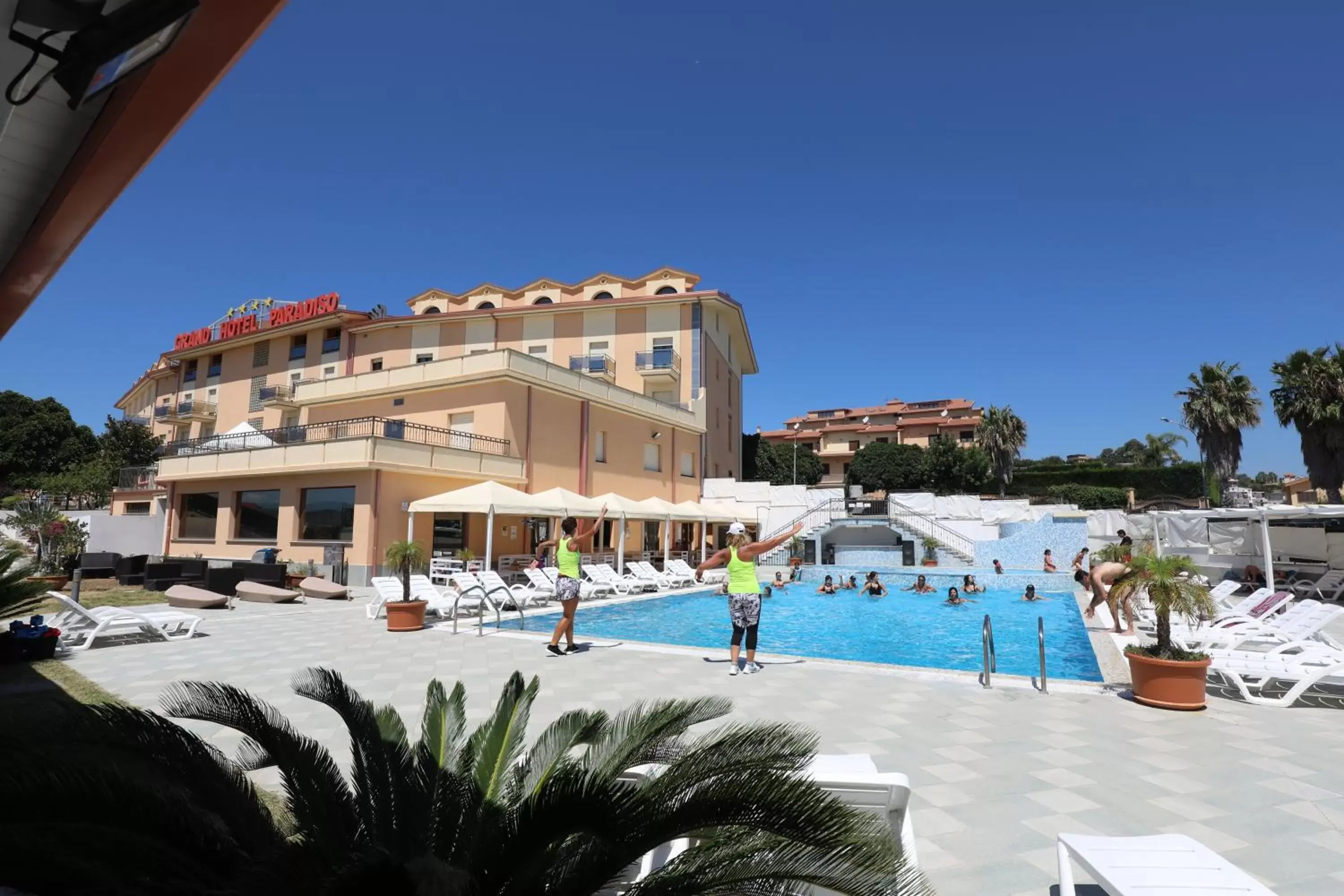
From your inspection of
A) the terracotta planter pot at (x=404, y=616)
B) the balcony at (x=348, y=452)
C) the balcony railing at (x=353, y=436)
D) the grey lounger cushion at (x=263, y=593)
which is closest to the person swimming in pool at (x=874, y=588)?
the balcony at (x=348, y=452)

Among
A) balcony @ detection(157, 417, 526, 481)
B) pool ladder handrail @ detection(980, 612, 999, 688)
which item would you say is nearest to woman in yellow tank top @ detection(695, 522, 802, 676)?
pool ladder handrail @ detection(980, 612, 999, 688)

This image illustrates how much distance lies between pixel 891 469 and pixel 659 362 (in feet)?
73.9

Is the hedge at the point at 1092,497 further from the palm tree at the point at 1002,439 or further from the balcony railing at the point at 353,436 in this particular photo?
the balcony railing at the point at 353,436

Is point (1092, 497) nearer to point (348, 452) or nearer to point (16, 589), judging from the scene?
point (348, 452)

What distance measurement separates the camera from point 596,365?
3156 centimetres

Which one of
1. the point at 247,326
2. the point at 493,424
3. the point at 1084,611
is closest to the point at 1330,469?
the point at 1084,611

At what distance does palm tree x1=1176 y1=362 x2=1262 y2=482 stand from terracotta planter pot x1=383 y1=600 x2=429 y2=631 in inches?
1477

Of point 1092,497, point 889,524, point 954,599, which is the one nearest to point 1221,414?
point 1092,497

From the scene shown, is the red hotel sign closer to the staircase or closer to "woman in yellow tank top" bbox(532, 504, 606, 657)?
the staircase

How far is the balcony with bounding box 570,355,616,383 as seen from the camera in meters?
31.4

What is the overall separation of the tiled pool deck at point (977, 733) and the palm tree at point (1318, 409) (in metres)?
23.9

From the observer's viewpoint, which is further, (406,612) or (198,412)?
(198,412)

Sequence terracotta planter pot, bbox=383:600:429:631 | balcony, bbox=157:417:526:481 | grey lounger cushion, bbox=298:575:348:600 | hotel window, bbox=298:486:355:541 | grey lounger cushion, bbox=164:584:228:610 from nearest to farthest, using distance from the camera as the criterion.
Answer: terracotta planter pot, bbox=383:600:429:631
grey lounger cushion, bbox=164:584:228:610
grey lounger cushion, bbox=298:575:348:600
balcony, bbox=157:417:526:481
hotel window, bbox=298:486:355:541

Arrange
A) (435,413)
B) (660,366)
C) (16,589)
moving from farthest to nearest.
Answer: (660,366)
(435,413)
(16,589)
